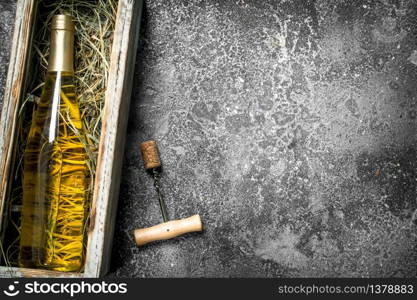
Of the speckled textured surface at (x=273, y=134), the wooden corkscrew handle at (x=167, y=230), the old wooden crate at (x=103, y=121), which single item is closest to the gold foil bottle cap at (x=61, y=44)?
the old wooden crate at (x=103, y=121)

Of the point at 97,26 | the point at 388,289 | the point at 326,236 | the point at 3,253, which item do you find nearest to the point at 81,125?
the point at 97,26

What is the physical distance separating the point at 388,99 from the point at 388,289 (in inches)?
23.7

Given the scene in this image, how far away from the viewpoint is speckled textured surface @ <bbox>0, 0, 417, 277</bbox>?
152cm

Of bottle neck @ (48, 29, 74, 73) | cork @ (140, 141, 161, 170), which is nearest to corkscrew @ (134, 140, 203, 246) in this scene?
cork @ (140, 141, 161, 170)

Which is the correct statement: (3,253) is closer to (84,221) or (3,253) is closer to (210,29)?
(84,221)

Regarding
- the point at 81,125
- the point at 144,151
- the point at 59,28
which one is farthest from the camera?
the point at 144,151

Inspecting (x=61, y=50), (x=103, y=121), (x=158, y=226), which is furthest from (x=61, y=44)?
(x=158, y=226)

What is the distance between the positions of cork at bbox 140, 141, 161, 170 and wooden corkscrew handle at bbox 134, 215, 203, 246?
186 mm

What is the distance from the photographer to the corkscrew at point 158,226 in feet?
4.81

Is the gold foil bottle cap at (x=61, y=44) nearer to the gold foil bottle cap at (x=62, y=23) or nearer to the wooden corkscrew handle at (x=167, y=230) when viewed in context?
the gold foil bottle cap at (x=62, y=23)

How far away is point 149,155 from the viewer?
1.49m

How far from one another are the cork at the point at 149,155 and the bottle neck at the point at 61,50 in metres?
0.35

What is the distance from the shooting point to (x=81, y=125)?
4.44 ft

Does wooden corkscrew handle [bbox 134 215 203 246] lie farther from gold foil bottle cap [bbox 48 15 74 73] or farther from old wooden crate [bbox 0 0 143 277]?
gold foil bottle cap [bbox 48 15 74 73]
